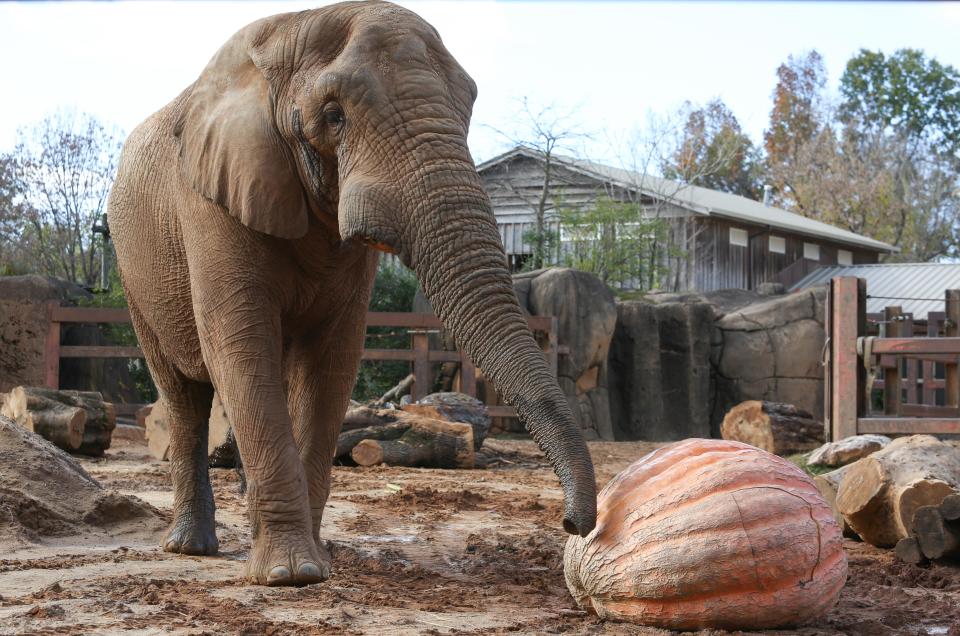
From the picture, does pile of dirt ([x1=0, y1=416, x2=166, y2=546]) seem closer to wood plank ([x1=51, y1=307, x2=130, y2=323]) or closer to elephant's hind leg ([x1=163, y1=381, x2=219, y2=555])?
elephant's hind leg ([x1=163, y1=381, x2=219, y2=555])

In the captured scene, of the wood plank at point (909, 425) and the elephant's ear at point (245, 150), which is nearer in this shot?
the elephant's ear at point (245, 150)

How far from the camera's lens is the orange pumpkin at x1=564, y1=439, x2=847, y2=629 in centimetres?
413

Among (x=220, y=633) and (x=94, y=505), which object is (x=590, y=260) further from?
(x=220, y=633)

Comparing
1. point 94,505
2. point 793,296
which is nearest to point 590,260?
point 793,296

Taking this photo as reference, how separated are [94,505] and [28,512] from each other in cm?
41

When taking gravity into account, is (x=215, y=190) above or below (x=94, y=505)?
above

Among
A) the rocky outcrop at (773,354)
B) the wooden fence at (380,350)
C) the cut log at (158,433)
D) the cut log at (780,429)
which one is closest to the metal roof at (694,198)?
the rocky outcrop at (773,354)

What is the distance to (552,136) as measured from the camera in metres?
27.0

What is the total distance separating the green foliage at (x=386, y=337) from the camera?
19.2 meters

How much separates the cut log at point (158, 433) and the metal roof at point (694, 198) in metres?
17.4

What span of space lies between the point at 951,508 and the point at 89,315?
36.5ft

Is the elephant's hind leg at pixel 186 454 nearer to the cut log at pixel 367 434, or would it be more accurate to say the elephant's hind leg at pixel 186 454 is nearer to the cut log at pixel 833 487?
the cut log at pixel 833 487

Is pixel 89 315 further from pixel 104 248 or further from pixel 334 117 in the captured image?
pixel 334 117

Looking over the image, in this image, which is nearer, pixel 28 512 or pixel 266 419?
pixel 266 419
